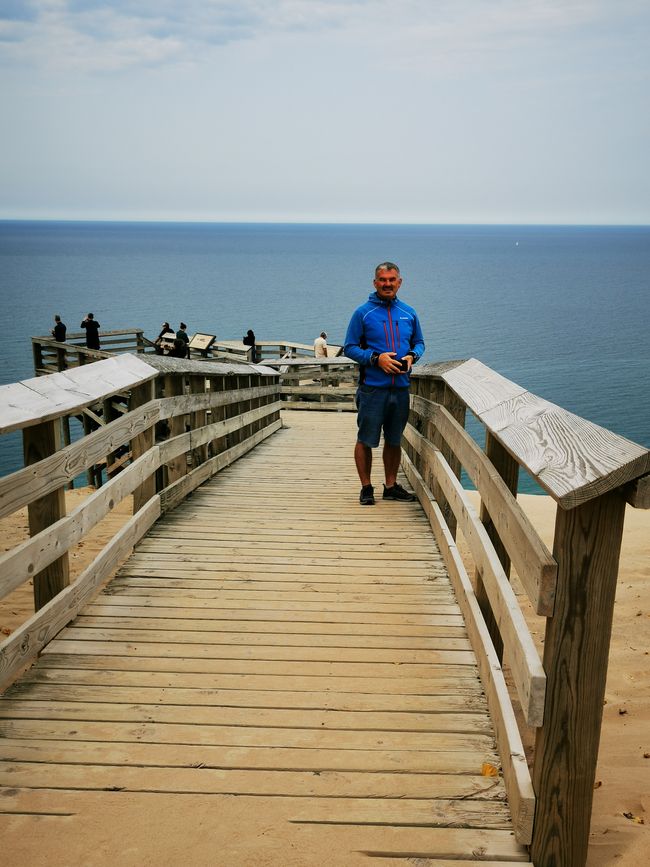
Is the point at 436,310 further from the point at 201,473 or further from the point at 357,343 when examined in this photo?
the point at 357,343

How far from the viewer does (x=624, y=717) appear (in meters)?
3.93

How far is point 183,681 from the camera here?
329 cm

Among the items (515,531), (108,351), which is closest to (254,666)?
(515,531)

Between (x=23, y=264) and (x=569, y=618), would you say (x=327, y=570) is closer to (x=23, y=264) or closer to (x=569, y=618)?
(x=569, y=618)

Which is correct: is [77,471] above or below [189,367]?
below

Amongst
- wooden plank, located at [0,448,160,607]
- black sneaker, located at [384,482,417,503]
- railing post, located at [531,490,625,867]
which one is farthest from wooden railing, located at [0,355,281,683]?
railing post, located at [531,490,625,867]

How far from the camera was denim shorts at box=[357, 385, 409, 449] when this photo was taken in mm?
6176

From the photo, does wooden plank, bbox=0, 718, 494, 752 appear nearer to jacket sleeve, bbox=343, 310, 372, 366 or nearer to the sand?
the sand

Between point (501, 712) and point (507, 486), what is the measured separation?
0.89 metres

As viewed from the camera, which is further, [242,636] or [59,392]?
[242,636]

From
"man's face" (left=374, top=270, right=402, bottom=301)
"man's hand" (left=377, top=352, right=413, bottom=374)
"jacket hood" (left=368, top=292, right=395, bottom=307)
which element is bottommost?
"man's hand" (left=377, top=352, right=413, bottom=374)

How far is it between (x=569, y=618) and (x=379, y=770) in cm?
94

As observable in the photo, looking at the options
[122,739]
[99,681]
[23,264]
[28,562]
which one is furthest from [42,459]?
[23,264]

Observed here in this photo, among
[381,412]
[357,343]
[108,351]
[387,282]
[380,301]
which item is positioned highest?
[387,282]
